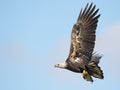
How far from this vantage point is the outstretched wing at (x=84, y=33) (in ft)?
70.0

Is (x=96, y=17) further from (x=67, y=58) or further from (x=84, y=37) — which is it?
(x=67, y=58)

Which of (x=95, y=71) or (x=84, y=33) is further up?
(x=84, y=33)

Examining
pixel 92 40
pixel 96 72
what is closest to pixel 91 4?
pixel 92 40

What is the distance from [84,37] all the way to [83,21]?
98 cm

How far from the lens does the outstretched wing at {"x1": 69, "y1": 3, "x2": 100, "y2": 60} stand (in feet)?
70.0

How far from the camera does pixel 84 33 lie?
71.6ft

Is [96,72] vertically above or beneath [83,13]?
beneath

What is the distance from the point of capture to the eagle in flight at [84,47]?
21109 millimetres

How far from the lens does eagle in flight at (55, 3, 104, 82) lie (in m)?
21.1

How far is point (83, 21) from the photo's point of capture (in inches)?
872

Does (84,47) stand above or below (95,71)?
above

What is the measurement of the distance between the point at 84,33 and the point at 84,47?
0.80 meters

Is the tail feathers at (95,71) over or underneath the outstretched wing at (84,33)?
underneath

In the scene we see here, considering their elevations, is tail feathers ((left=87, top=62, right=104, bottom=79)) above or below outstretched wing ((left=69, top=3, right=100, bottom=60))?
below
